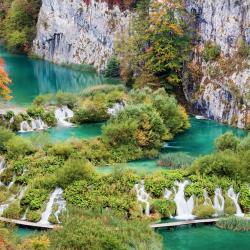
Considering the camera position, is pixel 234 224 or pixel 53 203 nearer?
pixel 234 224

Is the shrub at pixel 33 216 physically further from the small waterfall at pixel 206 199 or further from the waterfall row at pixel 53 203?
the small waterfall at pixel 206 199

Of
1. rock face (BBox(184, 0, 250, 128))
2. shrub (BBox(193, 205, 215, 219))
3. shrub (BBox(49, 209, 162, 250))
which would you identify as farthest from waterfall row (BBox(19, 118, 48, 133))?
shrub (BBox(49, 209, 162, 250))

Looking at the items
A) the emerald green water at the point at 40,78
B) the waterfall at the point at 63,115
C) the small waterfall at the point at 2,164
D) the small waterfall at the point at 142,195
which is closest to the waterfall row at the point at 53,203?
the small waterfall at the point at 142,195

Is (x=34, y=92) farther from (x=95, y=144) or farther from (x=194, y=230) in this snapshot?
(x=194, y=230)

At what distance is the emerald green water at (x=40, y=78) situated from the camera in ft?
214

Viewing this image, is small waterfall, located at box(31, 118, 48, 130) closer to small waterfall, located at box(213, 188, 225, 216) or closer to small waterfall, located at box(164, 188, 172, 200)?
small waterfall, located at box(164, 188, 172, 200)

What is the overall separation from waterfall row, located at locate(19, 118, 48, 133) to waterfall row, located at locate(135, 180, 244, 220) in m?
16.6

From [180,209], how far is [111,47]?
4180 cm

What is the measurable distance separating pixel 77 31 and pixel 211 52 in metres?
27.0

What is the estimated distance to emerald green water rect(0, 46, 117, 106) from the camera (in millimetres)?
65369

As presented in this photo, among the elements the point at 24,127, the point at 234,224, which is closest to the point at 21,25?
the point at 24,127

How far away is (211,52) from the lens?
57.8 m

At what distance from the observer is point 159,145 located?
45406 mm

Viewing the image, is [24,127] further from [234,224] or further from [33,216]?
[234,224]
